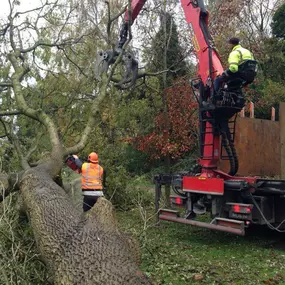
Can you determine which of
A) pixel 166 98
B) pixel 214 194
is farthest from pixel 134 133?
pixel 214 194

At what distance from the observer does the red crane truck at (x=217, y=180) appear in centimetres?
646

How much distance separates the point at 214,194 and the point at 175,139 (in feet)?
12.4

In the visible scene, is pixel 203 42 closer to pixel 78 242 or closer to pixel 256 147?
pixel 256 147

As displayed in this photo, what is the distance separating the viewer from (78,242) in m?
3.82

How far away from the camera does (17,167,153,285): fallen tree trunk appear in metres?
3.23

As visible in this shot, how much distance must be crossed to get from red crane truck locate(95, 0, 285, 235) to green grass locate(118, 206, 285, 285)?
0.41m

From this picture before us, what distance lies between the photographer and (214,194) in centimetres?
670

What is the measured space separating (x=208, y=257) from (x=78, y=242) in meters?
2.91

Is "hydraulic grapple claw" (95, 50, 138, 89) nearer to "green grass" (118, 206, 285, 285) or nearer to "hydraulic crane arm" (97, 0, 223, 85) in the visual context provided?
"hydraulic crane arm" (97, 0, 223, 85)

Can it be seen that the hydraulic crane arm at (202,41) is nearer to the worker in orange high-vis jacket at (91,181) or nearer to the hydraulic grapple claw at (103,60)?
the hydraulic grapple claw at (103,60)

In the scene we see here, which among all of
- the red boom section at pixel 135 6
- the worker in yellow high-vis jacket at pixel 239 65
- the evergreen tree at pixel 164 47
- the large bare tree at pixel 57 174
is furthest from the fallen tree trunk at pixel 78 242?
the evergreen tree at pixel 164 47

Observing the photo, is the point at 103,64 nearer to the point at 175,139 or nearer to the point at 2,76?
the point at 175,139

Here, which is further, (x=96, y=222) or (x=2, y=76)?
(x=2, y=76)

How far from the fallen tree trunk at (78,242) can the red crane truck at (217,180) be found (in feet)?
8.24
